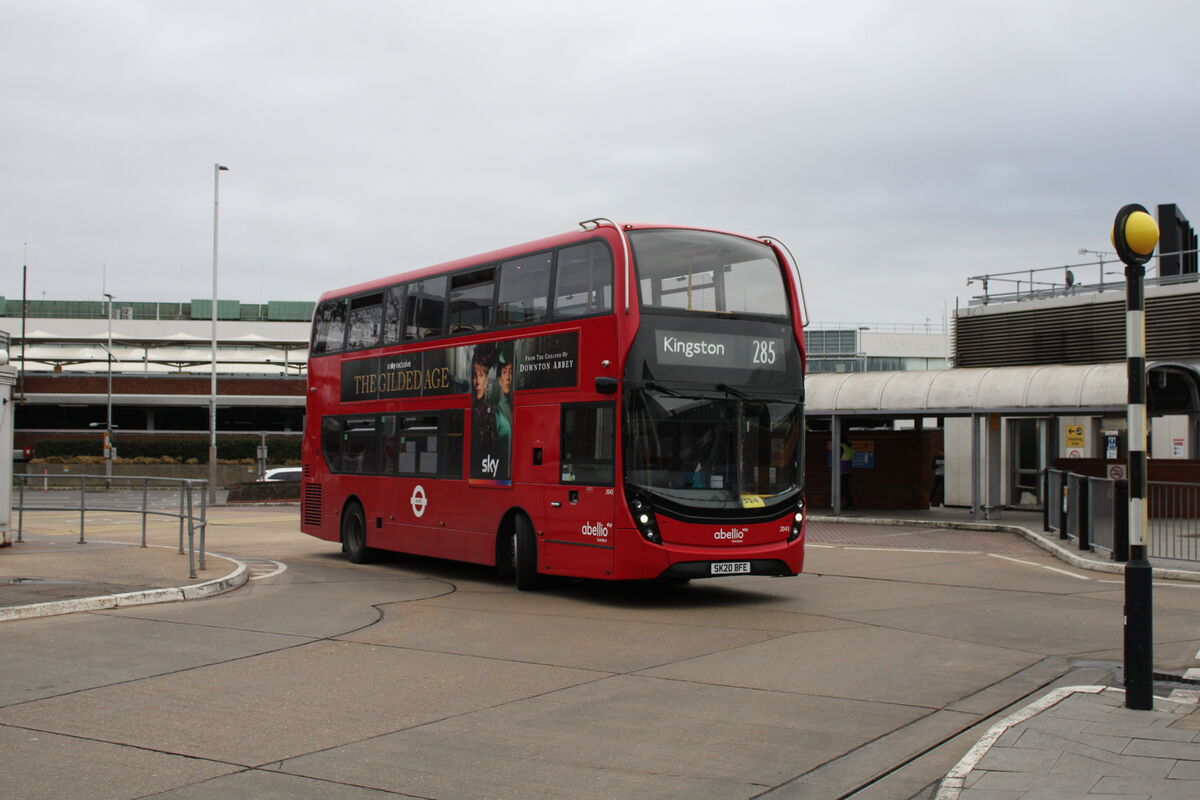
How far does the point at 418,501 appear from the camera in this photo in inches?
676

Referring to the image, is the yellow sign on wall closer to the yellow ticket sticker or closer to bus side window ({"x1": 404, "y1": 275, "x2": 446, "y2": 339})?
the yellow ticket sticker

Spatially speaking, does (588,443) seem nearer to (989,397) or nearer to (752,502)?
(752,502)

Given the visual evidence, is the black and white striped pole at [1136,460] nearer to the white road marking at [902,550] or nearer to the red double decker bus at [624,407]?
the red double decker bus at [624,407]

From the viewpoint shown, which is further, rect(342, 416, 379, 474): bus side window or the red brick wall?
the red brick wall

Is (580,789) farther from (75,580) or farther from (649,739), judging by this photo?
(75,580)

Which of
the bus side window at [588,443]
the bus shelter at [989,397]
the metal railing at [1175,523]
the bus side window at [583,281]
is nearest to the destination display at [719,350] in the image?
the bus side window at [583,281]

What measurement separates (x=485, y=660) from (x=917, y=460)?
2212 centimetres

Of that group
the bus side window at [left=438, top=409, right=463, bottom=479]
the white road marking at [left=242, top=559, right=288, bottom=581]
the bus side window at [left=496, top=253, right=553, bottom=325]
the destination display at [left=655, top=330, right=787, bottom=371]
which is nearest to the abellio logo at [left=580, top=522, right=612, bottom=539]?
the destination display at [left=655, top=330, right=787, bottom=371]

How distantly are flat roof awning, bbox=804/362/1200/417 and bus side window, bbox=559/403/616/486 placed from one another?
1372 cm

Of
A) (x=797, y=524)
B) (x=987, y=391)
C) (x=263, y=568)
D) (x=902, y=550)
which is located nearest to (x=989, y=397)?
(x=987, y=391)

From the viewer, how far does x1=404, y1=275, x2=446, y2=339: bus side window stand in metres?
16.6

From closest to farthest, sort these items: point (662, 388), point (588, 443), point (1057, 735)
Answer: point (1057, 735)
point (662, 388)
point (588, 443)

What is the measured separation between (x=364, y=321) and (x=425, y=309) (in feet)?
6.86

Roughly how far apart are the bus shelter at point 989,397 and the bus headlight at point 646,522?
43.7 ft
